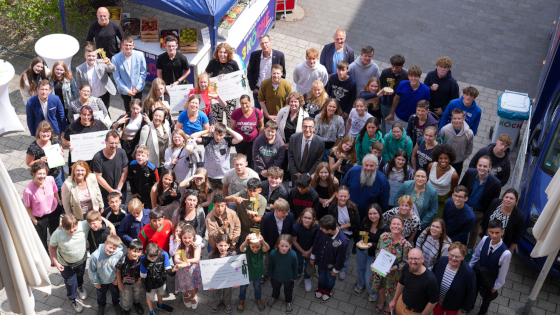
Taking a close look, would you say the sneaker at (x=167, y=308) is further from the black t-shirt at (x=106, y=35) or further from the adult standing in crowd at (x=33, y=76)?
the black t-shirt at (x=106, y=35)

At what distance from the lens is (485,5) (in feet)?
52.7

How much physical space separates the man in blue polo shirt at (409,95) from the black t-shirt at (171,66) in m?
4.01

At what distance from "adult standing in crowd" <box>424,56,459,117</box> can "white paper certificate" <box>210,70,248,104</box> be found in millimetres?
3384

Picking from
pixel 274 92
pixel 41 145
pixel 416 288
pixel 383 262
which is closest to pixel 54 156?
pixel 41 145

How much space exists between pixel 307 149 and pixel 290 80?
4.34 m

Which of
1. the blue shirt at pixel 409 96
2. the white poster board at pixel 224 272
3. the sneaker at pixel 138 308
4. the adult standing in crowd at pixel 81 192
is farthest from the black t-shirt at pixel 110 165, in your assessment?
the blue shirt at pixel 409 96

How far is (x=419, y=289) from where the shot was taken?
7.16m

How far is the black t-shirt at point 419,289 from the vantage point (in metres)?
7.09

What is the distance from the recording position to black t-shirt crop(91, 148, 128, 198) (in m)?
8.61

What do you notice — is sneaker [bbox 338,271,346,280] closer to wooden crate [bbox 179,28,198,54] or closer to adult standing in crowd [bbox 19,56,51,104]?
wooden crate [bbox 179,28,198,54]

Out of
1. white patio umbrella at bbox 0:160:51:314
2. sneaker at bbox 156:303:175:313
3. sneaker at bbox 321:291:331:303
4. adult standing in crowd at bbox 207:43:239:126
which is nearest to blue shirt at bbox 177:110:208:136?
adult standing in crowd at bbox 207:43:239:126

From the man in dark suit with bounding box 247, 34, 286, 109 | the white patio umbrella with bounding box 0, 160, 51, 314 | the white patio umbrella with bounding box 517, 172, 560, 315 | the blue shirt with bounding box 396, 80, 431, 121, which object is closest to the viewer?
the white patio umbrella with bounding box 0, 160, 51, 314

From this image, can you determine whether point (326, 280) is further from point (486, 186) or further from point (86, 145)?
point (86, 145)

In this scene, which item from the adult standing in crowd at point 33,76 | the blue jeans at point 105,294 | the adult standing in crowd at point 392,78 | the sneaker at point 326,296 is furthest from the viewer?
the adult standing in crowd at point 392,78
